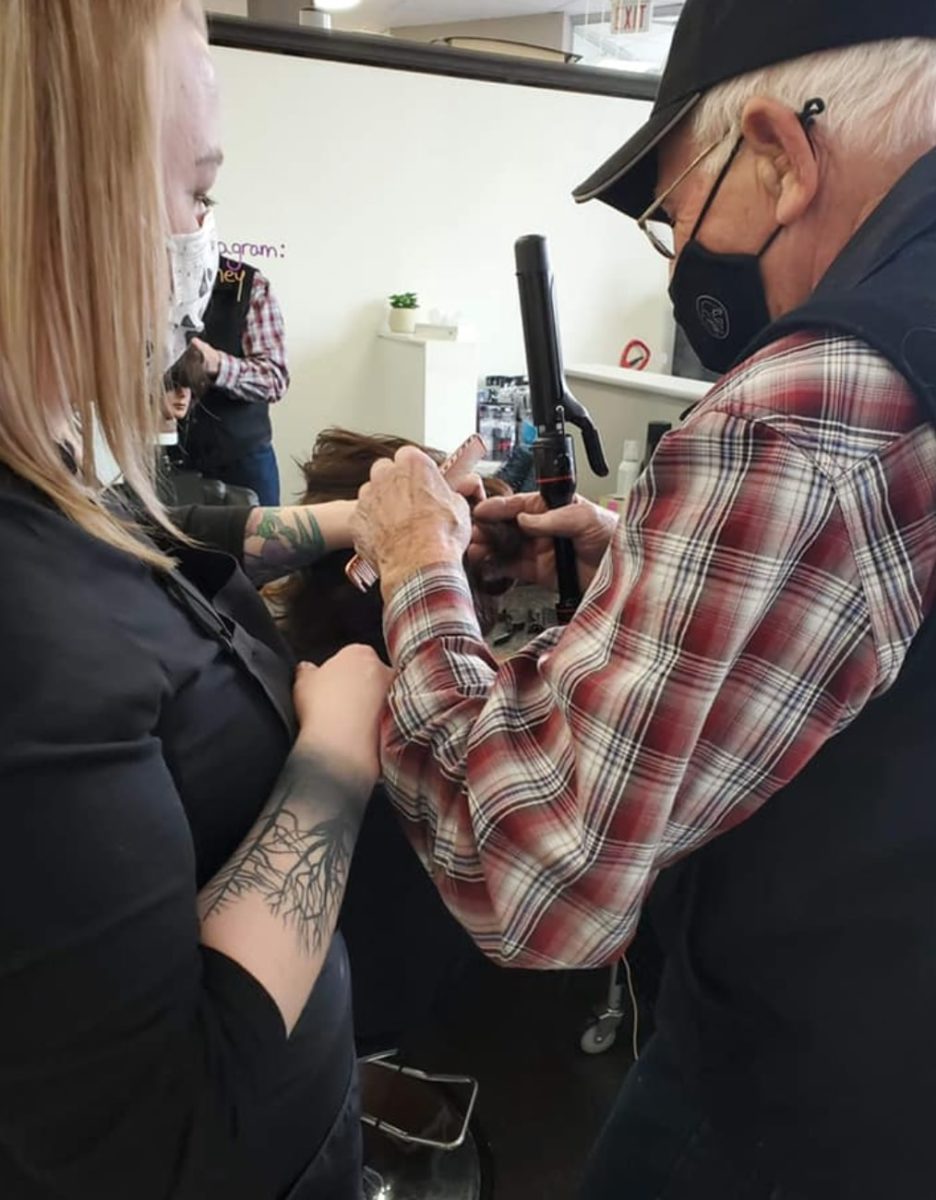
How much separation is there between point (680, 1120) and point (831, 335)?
2.49 ft

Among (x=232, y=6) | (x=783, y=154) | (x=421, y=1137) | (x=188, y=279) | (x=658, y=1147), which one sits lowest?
(x=421, y=1137)

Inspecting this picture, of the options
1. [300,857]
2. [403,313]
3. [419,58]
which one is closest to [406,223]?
[403,313]

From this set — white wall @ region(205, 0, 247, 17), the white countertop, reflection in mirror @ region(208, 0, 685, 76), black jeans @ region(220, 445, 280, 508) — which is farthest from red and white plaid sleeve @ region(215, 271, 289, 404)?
white wall @ region(205, 0, 247, 17)

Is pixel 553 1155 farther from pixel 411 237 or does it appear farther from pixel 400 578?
pixel 411 237

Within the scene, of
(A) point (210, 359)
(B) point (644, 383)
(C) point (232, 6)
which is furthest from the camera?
(C) point (232, 6)

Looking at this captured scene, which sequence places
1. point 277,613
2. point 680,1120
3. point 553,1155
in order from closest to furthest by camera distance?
Result: 1. point 680,1120
2. point 277,613
3. point 553,1155

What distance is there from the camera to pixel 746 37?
0.57m

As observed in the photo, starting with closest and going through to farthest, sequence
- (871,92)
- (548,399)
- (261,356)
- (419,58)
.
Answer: (871,92) < (548,399) < (261,356) < (419,58)

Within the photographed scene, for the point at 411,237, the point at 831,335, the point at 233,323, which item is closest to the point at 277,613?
the point at 831,335

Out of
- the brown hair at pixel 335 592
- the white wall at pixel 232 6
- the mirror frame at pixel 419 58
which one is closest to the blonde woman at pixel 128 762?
the brown hair at pixel 335 592

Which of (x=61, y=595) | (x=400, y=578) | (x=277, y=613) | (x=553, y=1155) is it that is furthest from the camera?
(x=553, y=1155)

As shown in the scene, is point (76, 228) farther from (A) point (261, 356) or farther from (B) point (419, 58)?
(B) point (419, 58)

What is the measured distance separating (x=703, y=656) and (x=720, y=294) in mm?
321

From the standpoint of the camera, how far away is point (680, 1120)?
86 centimetres
